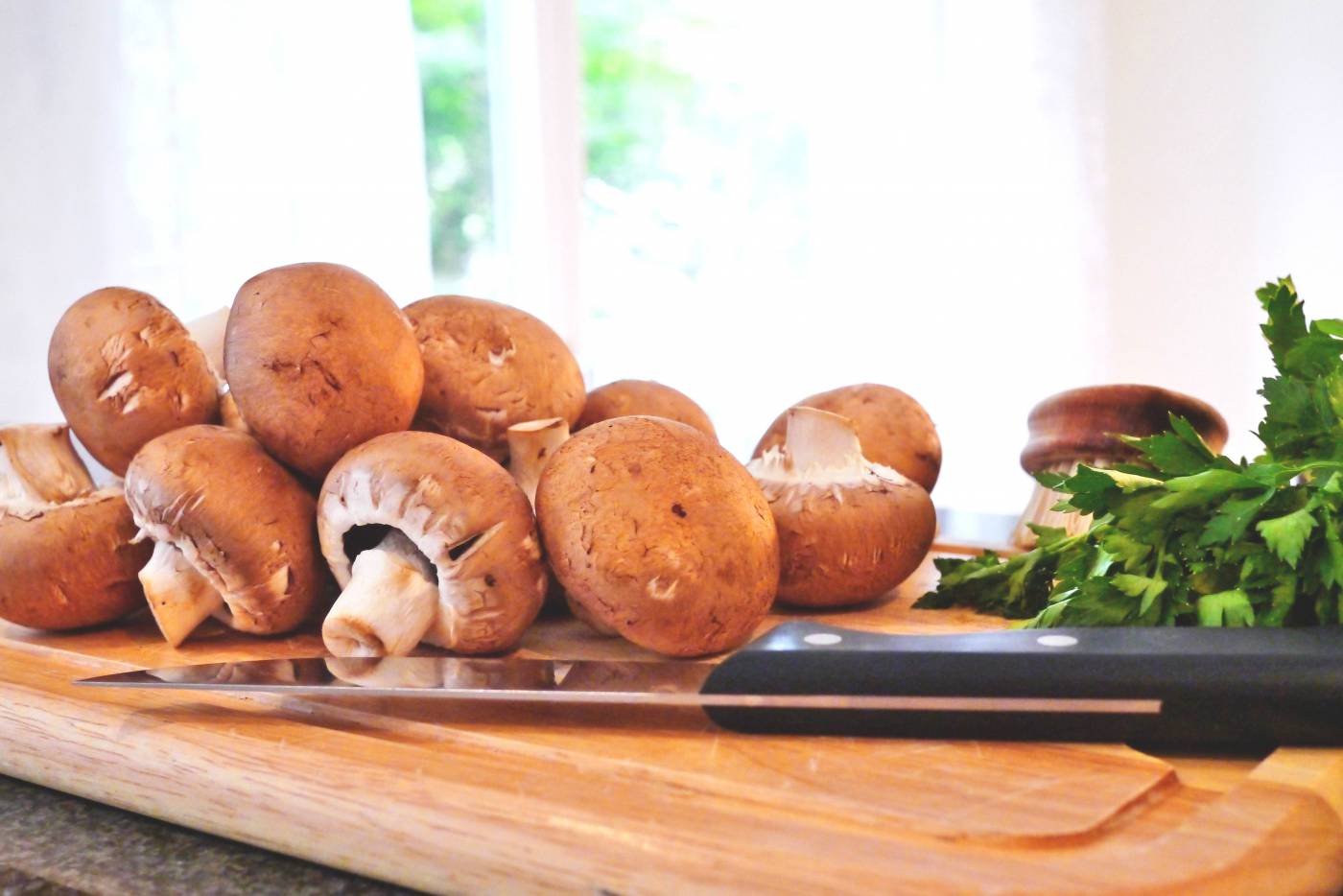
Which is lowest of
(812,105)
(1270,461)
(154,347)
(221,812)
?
(221,812)

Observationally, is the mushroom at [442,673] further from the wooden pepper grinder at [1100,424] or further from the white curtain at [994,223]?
the white curtain at [994,223]

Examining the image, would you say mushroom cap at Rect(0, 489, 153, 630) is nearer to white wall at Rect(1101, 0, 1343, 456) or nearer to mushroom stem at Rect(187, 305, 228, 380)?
mushroom stem at Rect(187, 305, 228, 380)

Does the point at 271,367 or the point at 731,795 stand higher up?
the point at 271,367

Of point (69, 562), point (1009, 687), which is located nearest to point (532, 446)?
point (69, 562)

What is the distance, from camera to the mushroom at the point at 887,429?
126 centimetres

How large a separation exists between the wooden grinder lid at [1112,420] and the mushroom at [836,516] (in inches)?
8.1

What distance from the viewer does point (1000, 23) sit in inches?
149

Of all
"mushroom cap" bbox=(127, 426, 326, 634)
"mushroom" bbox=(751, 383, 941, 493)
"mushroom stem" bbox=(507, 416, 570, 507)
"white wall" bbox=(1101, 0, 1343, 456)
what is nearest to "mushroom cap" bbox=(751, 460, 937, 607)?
"mushroom" bbox=(751, 383, 941, 493)

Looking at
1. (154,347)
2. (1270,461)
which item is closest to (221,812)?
(154,347)

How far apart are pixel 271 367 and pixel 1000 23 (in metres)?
3.35

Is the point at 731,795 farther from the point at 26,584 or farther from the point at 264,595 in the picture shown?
the point at 26,584

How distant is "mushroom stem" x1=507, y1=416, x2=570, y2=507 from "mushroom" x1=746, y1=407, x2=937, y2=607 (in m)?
0.21

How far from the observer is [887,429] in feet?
4.18

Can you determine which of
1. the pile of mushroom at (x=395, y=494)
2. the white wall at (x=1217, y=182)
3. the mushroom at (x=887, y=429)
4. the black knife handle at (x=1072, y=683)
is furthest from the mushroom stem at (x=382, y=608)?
the white wall at (x=1217, y=182)
